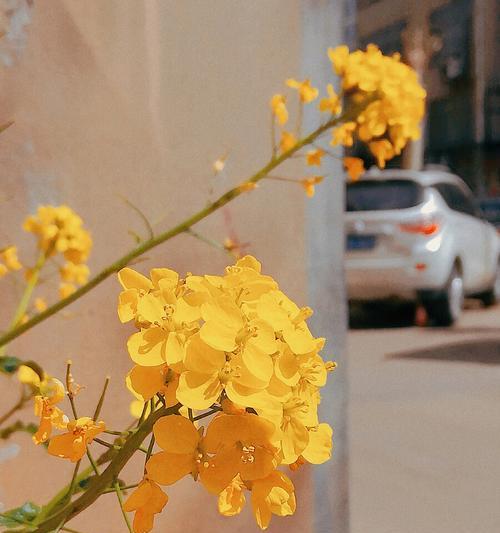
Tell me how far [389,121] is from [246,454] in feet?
2.87

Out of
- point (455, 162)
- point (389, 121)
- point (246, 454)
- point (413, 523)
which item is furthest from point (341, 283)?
point (455, 162)

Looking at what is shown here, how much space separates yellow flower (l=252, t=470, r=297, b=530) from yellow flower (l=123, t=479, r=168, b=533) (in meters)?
0.08

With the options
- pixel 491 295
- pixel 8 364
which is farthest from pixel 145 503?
pixel 491 295

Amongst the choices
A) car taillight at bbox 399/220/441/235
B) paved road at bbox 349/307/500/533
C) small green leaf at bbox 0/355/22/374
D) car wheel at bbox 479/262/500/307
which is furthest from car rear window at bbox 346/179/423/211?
small green leaf at bbox 0/355/22/374

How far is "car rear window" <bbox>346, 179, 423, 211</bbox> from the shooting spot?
25.3 ft

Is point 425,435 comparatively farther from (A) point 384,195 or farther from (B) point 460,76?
(B) point 460,76

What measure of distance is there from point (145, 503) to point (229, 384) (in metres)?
0.13

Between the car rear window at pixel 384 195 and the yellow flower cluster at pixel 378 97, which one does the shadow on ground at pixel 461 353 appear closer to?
the car rear window at pixel 384 195

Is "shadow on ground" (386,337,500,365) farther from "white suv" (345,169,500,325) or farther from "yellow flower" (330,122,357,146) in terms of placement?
"yellow flower" (330,122,357,146)

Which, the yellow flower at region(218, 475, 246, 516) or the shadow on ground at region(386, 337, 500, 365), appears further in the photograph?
the shadow on ground at region(386, 337, 500, 365)

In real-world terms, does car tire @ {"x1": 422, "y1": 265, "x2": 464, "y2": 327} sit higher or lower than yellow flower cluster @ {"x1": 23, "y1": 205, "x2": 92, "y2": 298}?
lower

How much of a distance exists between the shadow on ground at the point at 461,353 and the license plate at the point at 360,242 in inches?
45.5

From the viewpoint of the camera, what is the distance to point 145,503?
2.42 ft

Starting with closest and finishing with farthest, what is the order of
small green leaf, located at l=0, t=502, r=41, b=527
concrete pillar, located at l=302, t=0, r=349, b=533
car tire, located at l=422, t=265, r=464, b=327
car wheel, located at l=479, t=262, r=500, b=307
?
small green leaf, located at l=0, t=502, r=41, b=527 → concrete pillar, located at l=302, t=0, r=349, b=533 → car tire, located at l=422, t=265, r=464, b=327 → car wheel, located at l=479, t=262, r=500, b=307
